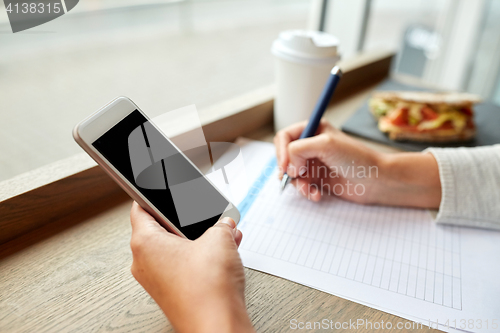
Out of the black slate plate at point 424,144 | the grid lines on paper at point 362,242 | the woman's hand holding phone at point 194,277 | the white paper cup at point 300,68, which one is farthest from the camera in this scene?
the black slate plate at point 424,144

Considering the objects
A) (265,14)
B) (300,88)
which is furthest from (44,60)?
(265,14)

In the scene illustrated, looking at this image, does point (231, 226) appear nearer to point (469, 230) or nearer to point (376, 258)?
point (376, 258)

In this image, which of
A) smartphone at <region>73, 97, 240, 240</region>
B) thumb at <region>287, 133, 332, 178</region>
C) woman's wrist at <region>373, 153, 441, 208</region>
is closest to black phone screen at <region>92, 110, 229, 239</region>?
smartphone at <region>73, 97, 240, 240</region>

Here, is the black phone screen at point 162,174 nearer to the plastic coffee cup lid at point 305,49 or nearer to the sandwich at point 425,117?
the plastic coffee cup lid at point 305,49

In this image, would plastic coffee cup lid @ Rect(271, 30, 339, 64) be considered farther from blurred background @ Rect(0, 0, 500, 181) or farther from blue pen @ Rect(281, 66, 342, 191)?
blurred background @ Rect(0, 0, 500, 181)

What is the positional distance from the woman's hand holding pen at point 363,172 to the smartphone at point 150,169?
0.54ft

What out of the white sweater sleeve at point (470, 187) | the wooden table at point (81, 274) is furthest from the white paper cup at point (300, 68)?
the wooden table at point (81, 274)

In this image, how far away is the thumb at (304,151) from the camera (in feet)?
1.78

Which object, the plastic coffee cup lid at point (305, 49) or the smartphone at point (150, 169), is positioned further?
the plastic coffee cup lid at point (305, 49)

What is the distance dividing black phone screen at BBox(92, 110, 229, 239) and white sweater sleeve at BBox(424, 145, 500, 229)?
0.36 m

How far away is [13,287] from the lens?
38cm

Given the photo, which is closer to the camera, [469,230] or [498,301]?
[498,301]

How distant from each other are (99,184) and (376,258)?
1.35 ft

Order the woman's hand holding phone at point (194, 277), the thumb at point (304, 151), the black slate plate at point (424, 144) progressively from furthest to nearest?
the black slate plate at point (424, 144) → the thumb at point (304, 151) → the woman's hand holding phone at point (194, 277)
